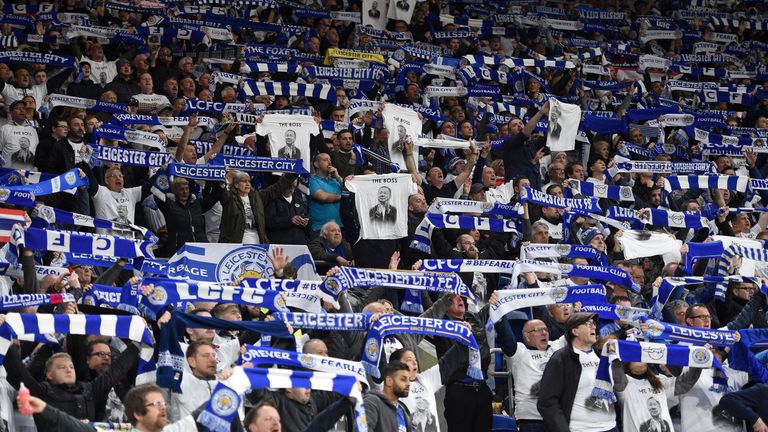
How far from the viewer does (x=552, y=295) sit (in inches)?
486

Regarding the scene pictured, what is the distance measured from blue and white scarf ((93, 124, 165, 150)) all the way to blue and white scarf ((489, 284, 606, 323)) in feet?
16.2

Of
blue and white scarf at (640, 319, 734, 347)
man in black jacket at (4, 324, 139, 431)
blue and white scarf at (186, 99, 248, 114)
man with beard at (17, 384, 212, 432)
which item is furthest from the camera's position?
blue and white scarf at (186, 99, 248, 114)

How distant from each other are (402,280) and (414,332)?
1.06 m

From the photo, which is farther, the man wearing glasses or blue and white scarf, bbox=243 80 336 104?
blue and white scarf, bbox=243 80 336 104

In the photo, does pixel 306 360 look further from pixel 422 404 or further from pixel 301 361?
pixel 422 404

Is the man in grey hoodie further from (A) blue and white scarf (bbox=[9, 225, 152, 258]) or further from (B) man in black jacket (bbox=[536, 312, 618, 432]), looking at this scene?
(A) blue and white scarf (bbox=[9, 225, 152, 258])

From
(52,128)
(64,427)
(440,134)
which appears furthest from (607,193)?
(64,427)

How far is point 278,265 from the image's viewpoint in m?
13.4

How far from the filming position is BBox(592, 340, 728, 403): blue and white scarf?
36.1 feet

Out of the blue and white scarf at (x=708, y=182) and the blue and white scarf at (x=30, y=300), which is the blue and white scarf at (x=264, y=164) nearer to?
the blue and white scarf at (x=30, y=300)

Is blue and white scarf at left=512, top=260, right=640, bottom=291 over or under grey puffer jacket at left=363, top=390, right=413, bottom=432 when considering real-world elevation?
over

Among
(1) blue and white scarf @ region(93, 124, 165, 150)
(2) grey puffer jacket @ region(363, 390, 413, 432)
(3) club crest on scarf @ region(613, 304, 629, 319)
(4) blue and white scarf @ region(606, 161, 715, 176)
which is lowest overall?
(2) grey puffer jacket @ region(363, 390, 413, 432)

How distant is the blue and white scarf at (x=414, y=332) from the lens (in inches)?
415

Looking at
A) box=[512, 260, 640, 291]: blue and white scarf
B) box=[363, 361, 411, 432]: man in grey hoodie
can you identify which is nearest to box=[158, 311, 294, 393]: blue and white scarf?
box=[363, 361, 411, 432]: man in grey hoodie
